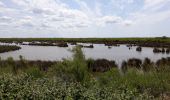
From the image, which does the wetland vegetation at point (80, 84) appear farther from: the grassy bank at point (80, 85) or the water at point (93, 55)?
the water at point (93, 55)

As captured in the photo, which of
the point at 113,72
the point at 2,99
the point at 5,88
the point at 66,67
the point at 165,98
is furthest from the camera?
the point at 66,67

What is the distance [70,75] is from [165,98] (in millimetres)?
4444

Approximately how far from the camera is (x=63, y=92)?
7.63 metres

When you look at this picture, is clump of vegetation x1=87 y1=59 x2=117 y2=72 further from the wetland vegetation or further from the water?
the wetland vegetation

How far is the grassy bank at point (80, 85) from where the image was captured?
7453 millimetres

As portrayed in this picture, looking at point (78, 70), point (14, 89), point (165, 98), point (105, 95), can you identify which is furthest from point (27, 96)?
point (78, 70)

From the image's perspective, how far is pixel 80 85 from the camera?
8703 millimetres

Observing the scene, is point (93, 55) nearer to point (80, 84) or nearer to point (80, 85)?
point (80, 84)

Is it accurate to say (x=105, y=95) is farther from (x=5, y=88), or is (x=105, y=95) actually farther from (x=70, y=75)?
(x=70, y=75)

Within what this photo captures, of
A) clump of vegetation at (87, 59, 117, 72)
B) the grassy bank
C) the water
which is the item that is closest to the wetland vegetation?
the grassy bank

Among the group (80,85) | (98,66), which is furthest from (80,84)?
(98,66)

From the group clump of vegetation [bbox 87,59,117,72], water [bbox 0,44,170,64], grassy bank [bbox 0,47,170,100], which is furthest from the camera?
water [bbox 0,44,170,64]

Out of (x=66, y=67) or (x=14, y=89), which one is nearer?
(x=14, y=89)

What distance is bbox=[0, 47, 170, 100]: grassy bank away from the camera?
7.45m
